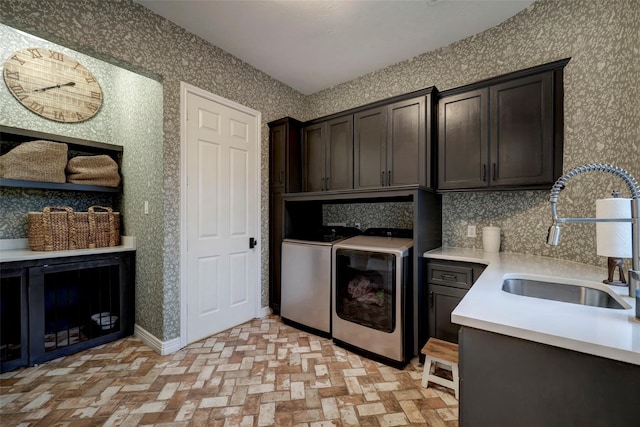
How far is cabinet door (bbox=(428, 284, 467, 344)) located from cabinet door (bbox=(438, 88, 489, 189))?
0.92 m

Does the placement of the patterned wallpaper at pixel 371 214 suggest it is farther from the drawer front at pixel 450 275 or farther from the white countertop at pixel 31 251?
the white countertop at pixel 31 251

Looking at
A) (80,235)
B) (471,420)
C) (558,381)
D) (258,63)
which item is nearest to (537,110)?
(558,381)

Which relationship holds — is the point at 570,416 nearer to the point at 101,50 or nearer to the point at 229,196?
the point at 229,196

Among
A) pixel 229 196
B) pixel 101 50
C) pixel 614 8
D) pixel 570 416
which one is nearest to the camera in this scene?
pixel 570 416

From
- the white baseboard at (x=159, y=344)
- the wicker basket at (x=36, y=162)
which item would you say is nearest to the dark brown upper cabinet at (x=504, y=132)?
the white baseboard at (x=159, y=344)

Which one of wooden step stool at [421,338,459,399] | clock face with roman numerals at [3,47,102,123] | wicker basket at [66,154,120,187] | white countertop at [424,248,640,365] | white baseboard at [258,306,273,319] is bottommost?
white baseboard at [258,306,273,319]

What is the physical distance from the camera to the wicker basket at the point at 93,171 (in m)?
2.54

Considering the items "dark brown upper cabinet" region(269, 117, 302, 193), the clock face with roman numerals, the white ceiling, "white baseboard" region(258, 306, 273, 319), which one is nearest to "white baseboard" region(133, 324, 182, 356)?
"white baseboard" region(258, 306, 273, 319)

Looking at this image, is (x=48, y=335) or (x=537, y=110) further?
(x=48, y=335)

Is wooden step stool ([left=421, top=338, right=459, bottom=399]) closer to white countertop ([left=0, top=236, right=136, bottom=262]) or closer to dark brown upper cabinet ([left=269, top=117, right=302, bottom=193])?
dark brown upper cabinet ([left=269, top=117, right=302, bottom=193])

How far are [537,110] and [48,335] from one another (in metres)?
4.58

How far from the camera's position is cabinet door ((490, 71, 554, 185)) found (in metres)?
1.93

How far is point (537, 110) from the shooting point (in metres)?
1.97

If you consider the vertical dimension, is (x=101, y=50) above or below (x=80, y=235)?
above
